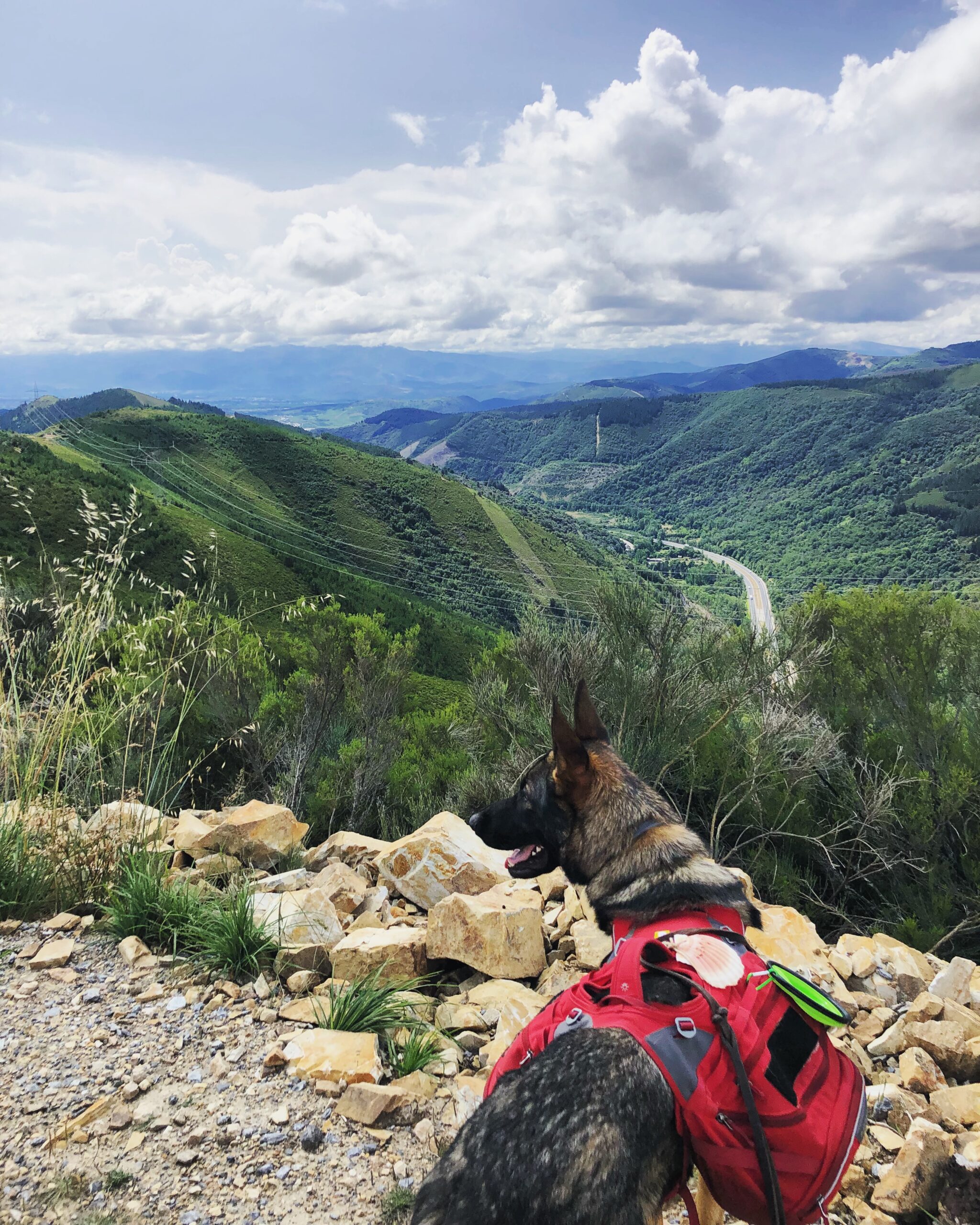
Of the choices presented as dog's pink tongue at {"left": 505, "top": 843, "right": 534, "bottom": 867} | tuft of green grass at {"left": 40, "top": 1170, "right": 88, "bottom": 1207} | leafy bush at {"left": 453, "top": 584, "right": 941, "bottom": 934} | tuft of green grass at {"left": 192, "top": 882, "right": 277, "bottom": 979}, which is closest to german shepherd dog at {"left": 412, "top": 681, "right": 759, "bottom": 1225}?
dog's pink tongue at {"left": 505, "top": 843, "right": 534, "bottom": 867}

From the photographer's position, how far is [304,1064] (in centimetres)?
251

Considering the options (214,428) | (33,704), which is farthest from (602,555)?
(33,704)

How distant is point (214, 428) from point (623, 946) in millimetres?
124281

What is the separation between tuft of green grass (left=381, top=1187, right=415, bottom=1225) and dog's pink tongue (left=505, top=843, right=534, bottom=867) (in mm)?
1104

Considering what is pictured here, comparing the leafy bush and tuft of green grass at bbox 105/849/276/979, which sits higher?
tuft of green grass at bbox 105/849/276/979

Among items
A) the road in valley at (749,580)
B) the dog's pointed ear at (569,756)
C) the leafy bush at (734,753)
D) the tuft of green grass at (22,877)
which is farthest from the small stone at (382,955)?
the road in valley at (749,580)

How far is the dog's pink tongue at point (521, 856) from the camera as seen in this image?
112 inches

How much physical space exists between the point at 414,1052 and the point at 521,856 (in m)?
0.87

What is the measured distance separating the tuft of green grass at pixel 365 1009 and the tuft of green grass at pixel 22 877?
5.13 ft

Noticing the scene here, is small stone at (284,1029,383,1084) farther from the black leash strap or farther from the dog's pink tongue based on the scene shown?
the black leash strap

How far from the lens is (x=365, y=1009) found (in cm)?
287

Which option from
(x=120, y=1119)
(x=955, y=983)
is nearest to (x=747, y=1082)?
(x=120, y=1119)

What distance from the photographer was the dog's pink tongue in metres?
2.84

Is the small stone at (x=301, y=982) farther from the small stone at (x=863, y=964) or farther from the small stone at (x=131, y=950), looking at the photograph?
the small stone at (x=863, y=964)
